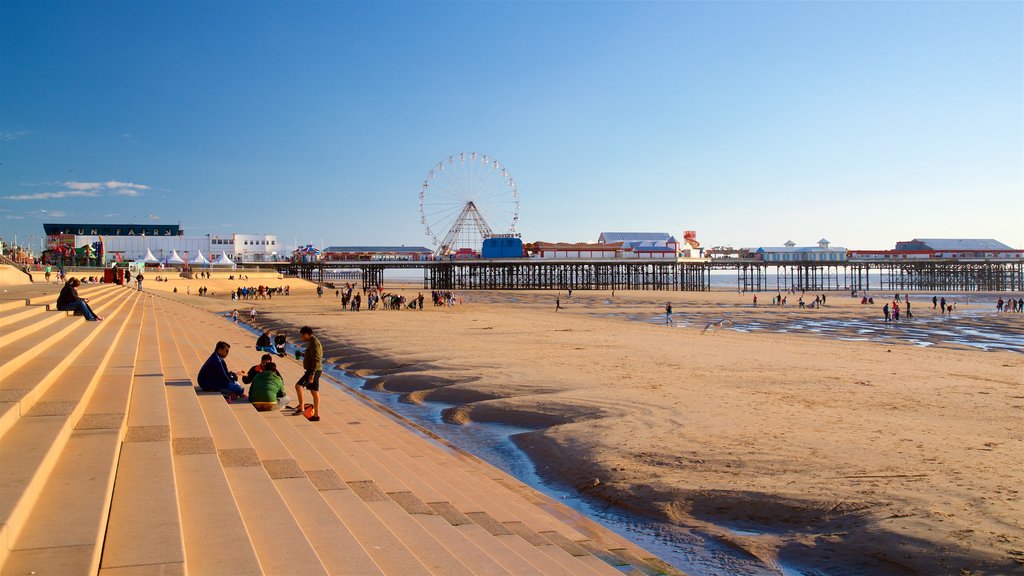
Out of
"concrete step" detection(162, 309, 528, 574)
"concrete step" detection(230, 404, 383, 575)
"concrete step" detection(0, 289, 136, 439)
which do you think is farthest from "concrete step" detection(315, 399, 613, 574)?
"concrete step" detection(0, 289, 136, 439)

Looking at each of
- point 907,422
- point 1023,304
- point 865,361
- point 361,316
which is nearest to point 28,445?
point 907,422

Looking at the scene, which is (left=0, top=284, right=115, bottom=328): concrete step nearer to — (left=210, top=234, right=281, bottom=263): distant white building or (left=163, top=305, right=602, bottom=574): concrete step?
(left=163, top=305, right=602, bottom=574): concrete step

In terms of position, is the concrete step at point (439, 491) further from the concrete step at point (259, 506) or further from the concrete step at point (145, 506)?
the concrete step at point (145, 506)

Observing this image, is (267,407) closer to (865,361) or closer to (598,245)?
(865,361)

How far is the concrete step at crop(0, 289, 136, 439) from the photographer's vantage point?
206 inches

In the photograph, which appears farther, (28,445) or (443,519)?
(443,519)

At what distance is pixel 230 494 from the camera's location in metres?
Result: 4.74

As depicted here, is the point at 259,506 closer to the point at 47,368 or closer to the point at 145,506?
the point at 145,506

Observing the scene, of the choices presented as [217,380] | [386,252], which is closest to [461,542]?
[217,380]

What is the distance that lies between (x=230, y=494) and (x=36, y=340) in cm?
559

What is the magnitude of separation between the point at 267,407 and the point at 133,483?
15.2ft

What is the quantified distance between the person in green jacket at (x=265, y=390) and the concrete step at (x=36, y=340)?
2460 mm

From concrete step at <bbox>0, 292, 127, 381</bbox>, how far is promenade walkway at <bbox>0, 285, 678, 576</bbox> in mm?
47

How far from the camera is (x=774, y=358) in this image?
1700 centimetres
